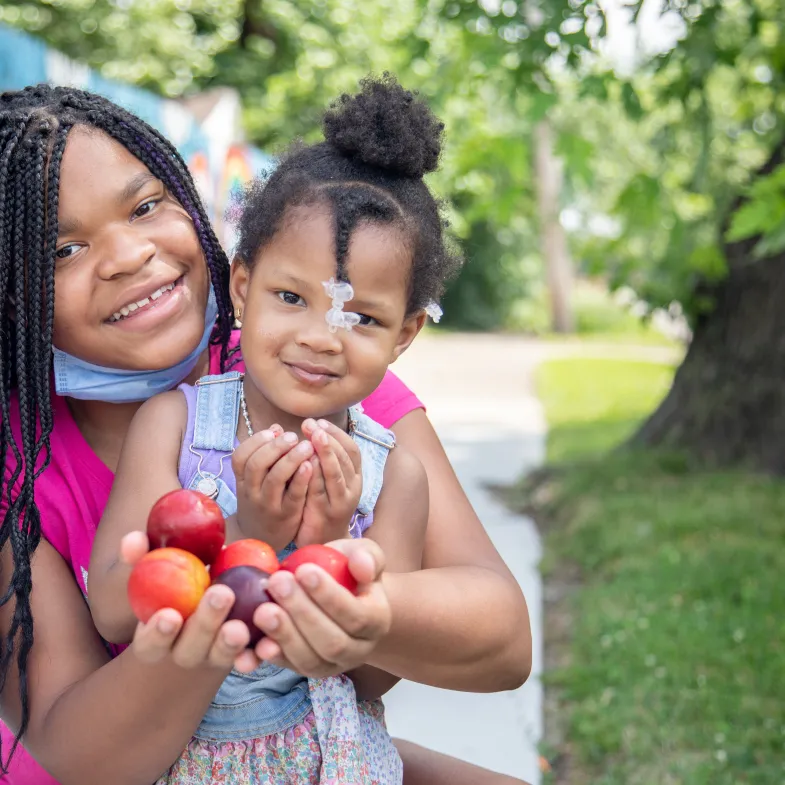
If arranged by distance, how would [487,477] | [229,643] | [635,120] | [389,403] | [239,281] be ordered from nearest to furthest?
[229,643] → [239,281] → [389,403] → [635,120] → [487,477]

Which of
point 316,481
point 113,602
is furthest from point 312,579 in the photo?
point 113,602

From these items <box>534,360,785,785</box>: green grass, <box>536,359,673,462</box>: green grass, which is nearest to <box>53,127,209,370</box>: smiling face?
<box>534,360,785,785</box>: green grass

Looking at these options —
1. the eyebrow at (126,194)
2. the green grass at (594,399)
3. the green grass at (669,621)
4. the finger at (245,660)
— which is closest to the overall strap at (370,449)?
the finger at (245,660)

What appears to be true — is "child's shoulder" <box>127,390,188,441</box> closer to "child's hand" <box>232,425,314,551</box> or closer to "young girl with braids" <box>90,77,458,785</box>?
"young girl with braids" <box>90,77,458,785</box>

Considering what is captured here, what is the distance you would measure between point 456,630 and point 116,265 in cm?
79

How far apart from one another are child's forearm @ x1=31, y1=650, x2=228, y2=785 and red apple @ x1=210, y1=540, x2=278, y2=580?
0.15 metres

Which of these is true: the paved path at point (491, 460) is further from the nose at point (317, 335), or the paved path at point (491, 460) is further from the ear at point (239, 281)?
the ear at point (239, 281)

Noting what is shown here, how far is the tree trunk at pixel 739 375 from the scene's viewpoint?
6.45 metres

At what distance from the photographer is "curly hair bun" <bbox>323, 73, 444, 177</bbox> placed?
171cm

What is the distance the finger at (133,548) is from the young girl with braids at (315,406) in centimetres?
14

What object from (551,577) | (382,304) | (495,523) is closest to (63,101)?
(382,304)

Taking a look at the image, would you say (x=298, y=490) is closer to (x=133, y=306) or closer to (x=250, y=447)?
(x=250, y=447)

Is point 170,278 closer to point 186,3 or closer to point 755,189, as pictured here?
point 755,189

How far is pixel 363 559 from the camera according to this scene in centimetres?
127
